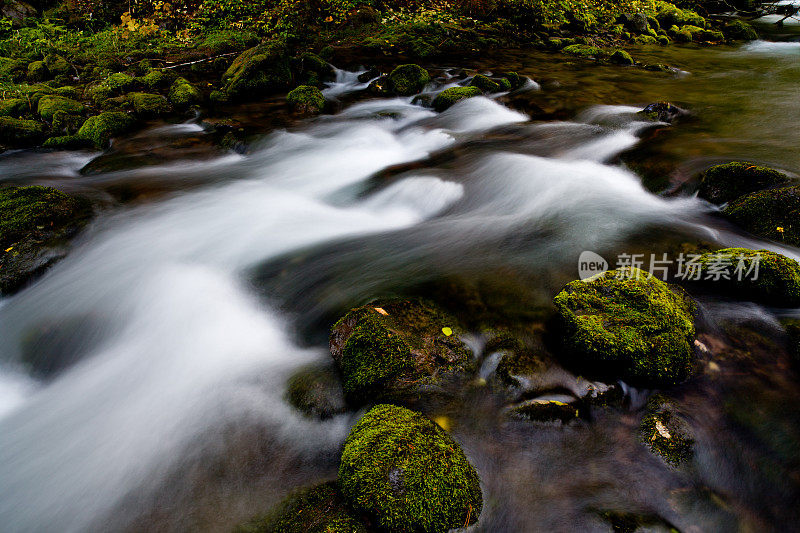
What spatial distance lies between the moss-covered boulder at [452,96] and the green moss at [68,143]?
23.0 ft

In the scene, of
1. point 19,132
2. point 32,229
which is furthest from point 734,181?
point 19,132

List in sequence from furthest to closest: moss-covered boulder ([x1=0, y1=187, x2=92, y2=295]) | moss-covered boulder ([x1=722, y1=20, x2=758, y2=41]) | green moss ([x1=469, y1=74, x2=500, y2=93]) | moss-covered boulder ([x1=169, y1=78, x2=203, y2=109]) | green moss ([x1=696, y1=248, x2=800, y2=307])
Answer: moss-covered boulder ([x1=722, y1=20, x2=758, y2=41]) < green moss ([x1=469, y1=74, x2=500, y2=93]) < moss-covered boulder ([x1=169, y1=78, x2=203, y2=109]) < moss-covered boulder ([x1=0, y1=187, x2=92, y2=295]) < green moss ([x1=696, y1=248, x2=800, y2=307])

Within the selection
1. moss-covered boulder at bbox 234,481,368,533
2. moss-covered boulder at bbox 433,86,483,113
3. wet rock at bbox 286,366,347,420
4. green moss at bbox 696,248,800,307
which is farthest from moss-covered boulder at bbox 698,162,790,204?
moss-covered boulder at bbox 433,86,483,113

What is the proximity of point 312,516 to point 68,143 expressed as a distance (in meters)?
8.58

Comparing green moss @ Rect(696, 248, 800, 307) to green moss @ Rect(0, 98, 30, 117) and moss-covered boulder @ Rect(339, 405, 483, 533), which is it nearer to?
moss-covered boulder @ Rect(339, 405, 483, 533)

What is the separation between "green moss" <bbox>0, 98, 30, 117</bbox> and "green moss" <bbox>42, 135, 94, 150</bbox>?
5.90 ft

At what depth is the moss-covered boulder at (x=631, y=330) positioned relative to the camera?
2.90 m

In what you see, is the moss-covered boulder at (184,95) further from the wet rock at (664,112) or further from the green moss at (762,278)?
the green moss at (762,278)

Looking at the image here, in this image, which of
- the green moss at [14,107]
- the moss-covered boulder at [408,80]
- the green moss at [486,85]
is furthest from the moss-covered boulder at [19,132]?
the green moss at [486,85]

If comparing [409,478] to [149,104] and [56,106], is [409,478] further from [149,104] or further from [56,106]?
[56,106]

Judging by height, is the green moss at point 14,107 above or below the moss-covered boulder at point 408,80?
above

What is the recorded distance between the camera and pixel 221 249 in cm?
537

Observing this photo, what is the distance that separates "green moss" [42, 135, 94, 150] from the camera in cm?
769

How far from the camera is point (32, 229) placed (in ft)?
16.1
